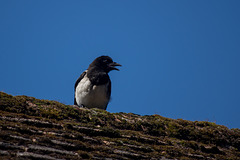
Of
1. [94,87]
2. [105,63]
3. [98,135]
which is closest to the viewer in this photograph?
[98,135]

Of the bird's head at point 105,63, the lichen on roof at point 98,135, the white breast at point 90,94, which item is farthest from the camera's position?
the bird's head at point 105,63

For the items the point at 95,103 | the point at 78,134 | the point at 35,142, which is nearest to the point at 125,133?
the point at 78,134

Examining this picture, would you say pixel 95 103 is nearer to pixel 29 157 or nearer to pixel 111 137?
pixel 111 137

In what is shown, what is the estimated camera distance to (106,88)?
1183 cm

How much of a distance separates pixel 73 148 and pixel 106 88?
24.7ft

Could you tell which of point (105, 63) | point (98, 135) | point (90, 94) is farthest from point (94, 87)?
point (98, 135)

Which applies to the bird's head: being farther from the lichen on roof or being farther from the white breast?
the lichen on roof

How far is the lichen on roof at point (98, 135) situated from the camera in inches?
163

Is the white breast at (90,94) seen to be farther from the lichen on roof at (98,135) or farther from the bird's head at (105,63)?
the lichen on roof at (98,135)

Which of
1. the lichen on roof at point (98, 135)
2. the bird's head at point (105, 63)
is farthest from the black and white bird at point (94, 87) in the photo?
the lichen on roof at point (98, 135)

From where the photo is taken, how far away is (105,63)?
12.7 meters

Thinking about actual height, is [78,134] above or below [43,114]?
below

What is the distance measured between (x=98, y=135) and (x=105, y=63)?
25.2ft

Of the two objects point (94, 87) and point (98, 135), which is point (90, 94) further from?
point (98, 135)
